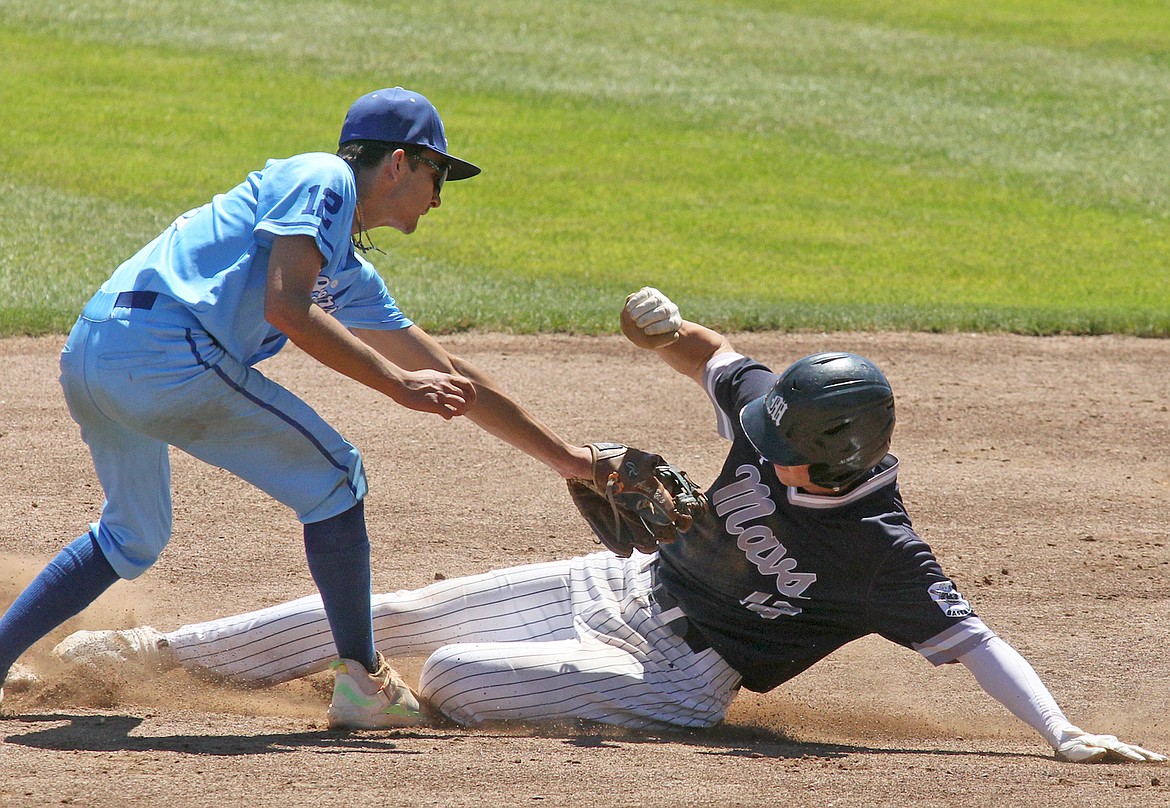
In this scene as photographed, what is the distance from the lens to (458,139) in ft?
46.0

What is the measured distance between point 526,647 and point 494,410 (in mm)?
652

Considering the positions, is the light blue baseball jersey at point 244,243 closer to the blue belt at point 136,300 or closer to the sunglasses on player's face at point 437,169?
the blue belt at point 136,300

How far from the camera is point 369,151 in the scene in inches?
139

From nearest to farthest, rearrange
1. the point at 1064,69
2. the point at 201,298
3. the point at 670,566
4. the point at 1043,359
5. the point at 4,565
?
the point at 201,298 → the point at 670,566 → the point at 4,565 → the point at 1043,359 → the point at 1064,69

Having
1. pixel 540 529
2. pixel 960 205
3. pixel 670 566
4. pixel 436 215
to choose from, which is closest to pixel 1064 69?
pixel 960 205

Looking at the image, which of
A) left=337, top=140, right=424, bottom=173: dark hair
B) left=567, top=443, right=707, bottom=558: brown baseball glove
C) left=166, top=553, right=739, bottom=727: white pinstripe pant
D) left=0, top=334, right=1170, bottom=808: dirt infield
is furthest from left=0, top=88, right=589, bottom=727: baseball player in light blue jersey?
left=567, top=443, right=707, bottom=558: brown baseball glove

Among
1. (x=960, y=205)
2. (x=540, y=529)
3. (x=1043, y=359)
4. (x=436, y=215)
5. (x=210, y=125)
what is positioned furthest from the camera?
(x=210, y=125)

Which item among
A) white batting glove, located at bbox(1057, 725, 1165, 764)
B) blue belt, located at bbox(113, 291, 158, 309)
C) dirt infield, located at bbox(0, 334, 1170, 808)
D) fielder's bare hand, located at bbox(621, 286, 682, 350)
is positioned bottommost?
dirt infield, located at bbox(0, 334, 1170, 808)

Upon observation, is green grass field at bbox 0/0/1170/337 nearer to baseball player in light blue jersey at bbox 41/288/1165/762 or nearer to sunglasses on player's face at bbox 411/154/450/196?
baseball player in light blue jersey at bbox 41/288/1165/762

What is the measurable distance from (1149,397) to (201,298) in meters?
5.73

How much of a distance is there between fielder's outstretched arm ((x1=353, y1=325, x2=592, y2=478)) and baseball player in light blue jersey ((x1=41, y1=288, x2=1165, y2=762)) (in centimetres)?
34

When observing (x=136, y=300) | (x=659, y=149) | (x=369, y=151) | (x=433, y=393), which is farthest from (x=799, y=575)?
(x=659, y=149)

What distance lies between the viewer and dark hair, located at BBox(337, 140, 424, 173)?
3.52m

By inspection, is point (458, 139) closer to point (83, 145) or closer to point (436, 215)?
point (436, 215)
